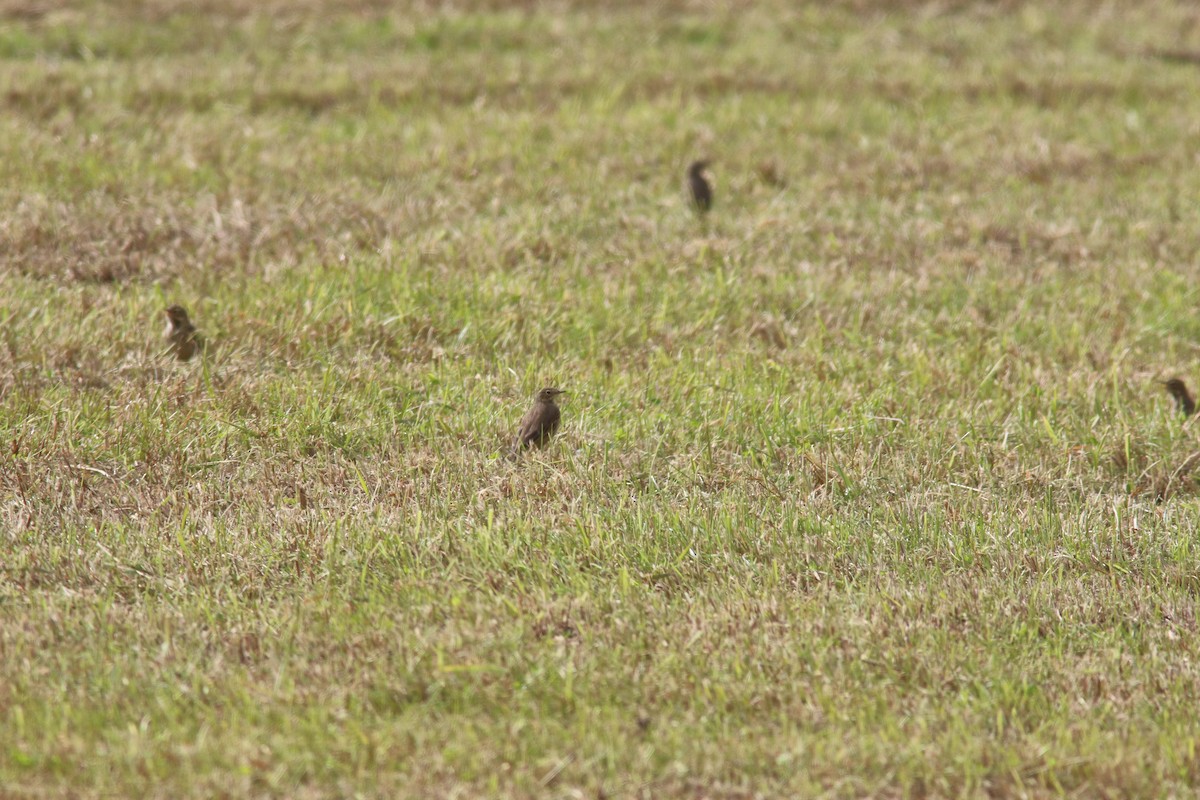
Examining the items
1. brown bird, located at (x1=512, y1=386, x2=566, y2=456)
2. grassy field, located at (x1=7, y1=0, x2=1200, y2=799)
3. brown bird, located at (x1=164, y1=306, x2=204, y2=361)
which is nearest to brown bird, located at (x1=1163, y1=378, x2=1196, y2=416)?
grassy field, located at (x1=7, y1=0, x2=1200, y2=799)

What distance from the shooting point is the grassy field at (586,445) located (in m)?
3.96

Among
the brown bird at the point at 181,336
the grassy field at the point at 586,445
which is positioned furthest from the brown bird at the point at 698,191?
the brown bird at the point at 181,336

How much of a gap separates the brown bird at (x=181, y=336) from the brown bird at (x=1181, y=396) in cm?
473

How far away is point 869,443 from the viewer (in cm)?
A: 612

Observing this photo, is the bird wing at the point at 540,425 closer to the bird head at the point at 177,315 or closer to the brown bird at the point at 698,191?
the bird head at the point at 177,315

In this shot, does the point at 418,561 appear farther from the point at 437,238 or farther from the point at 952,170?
the point at 952,170

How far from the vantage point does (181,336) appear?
6.77m

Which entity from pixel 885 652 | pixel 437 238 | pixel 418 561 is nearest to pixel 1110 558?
pixel 885 652

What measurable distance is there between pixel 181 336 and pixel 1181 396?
4.85 metres

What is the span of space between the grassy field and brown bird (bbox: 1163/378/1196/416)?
0.39 ft

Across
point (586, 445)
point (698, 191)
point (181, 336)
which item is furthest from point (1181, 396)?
point (181, 336)

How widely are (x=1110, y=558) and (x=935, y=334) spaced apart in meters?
2.68

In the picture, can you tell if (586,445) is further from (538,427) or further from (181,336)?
(181,336)

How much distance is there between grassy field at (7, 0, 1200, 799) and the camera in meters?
3.96
